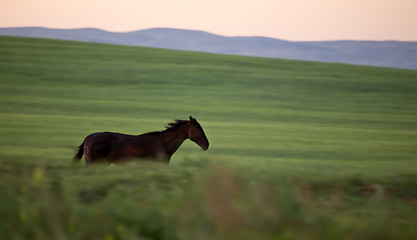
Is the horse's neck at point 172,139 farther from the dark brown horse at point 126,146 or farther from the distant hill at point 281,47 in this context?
the distant hill at point 281,47

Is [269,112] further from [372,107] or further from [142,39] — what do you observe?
[142,39]

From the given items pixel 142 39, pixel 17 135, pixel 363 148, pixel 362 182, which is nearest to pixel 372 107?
pixel 363 148

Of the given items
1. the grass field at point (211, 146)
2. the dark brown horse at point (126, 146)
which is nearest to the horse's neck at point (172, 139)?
the dark brown horse at point (126, 146)

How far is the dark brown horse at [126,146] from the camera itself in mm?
8023

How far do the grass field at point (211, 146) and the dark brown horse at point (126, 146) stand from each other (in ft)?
1.41

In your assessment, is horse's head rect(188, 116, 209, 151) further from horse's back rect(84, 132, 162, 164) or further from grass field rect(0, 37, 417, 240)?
horse's back rect(84, 132, 162, 164)

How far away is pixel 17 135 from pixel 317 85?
70.9 ft

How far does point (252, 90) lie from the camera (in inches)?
1203

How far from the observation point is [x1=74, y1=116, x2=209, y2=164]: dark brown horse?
26.3 ft

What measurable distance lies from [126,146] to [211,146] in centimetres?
739

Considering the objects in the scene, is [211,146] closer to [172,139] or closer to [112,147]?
[172,139]

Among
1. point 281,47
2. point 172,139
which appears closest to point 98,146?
point 172,139

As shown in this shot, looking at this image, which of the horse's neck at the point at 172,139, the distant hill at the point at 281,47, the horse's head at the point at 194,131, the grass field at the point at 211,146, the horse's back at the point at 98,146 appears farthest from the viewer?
the distant hill at the point at 281,47

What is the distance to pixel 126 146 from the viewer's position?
8.12 meters
